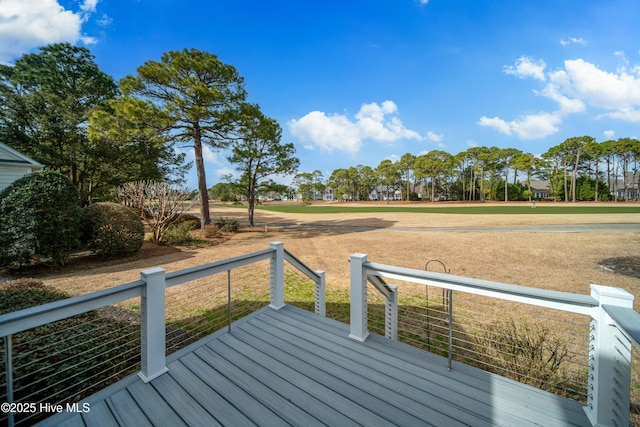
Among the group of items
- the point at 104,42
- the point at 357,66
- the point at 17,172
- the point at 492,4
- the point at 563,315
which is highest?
the point at 357,66

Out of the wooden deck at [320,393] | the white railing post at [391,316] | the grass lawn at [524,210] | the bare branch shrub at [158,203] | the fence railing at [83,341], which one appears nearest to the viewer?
the fence railing at [83,341]

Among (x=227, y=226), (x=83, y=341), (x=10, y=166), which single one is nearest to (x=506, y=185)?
(x=227, y=226)

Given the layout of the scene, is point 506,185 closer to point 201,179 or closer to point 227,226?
point 227,226

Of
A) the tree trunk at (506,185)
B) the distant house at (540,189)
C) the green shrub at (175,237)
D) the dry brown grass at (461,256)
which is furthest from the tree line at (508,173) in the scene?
the green shrub at (175,237)

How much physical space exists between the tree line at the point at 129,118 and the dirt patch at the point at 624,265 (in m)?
15.1

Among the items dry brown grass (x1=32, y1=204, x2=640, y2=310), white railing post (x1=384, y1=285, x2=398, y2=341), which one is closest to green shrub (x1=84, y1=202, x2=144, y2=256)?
dry brown grass (x1=32, y1=204, x2=640, y2=310)

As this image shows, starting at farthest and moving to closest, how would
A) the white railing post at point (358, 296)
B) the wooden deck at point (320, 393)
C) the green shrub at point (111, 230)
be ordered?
the green shrub at point (111, 230)
the white railing post at point (358, 296)
the wooden deck at point (320, 393)

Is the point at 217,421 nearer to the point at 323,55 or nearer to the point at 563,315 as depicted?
the point at 563,315

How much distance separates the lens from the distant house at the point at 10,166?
9.21 meters

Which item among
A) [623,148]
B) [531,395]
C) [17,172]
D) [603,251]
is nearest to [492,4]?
[603,251]

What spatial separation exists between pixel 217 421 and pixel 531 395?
247cm

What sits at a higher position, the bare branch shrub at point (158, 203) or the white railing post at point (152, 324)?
the bare branch shrub at point (158, 203)

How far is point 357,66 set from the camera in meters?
18.1

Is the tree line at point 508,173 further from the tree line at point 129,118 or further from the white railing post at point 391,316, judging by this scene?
the white railing post at point 391,316
